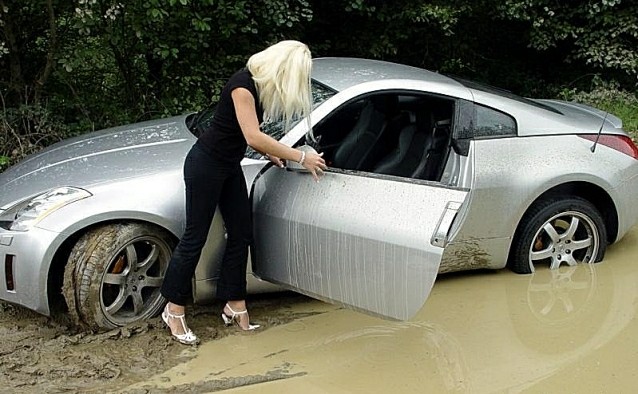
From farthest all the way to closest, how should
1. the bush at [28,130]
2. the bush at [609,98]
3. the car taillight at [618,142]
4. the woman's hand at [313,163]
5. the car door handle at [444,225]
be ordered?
1. the bush at [609,98]
2. the bush at [28,130]
3. the car taillight at [618,142]
4. the woman's hand at [313,163]
5. the car door handle at [444,225]

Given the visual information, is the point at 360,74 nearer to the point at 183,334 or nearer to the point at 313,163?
the point at 313,163

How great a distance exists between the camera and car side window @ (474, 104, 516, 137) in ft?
15.4

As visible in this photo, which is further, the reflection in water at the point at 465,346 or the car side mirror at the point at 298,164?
the car side mirror at the point at 298,164

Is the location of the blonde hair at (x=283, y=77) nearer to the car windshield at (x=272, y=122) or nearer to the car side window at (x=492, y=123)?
the car windshield at (x=272, y=122)

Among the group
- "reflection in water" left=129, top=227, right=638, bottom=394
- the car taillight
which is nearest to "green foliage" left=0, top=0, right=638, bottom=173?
"reflection in water" left=129, top=227, right=638, bottom=394

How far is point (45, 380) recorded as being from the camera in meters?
3.65

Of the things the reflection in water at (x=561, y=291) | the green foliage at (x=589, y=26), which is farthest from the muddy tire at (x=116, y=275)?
the green foliage at (x=589, y=26)

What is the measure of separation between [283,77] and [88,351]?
1772 millimetres

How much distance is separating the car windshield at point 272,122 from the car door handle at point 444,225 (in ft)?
4.04

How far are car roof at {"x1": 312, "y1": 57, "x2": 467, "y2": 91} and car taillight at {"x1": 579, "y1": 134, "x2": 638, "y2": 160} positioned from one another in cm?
100

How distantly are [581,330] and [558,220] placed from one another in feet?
3.32

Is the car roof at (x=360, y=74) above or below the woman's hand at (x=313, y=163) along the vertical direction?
above

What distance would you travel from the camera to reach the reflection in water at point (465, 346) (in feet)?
12.3

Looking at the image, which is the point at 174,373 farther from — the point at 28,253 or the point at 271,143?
the point at 271,143
